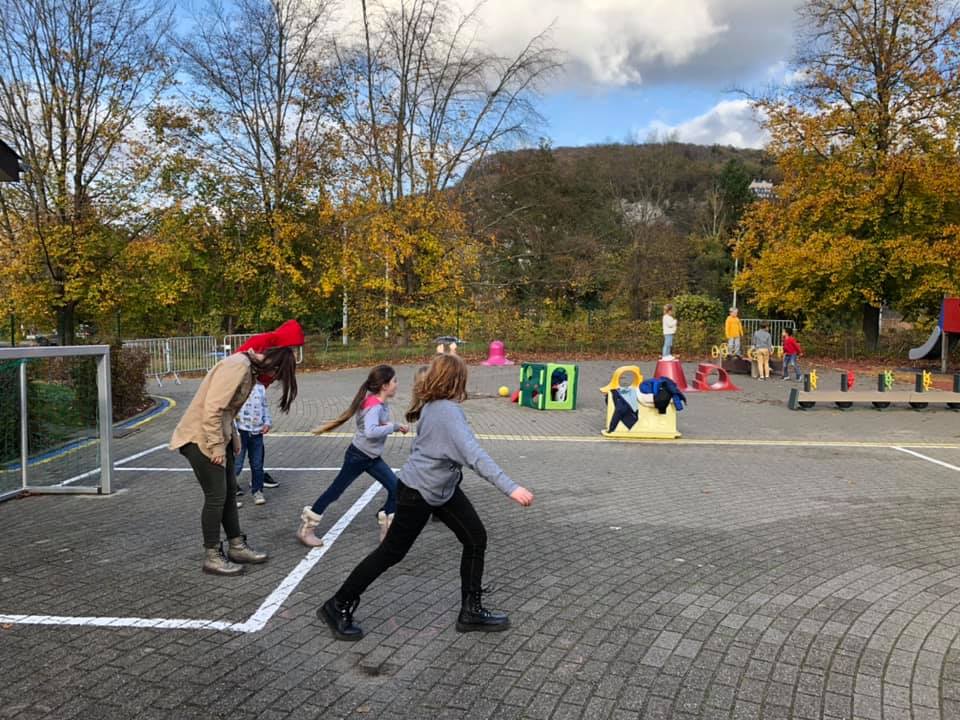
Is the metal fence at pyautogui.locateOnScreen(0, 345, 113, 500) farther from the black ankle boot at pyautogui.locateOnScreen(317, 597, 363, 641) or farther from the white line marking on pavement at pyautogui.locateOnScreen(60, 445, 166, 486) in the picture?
the black ankle boot at pyautogui.locateOnScreen(317, 597, 363, 641)

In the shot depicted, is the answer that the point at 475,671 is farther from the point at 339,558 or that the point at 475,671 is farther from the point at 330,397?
the point at 330,397

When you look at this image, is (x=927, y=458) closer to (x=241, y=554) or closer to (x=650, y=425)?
(x=650, y=425)

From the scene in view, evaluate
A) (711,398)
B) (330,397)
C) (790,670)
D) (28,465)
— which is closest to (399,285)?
(330,397)

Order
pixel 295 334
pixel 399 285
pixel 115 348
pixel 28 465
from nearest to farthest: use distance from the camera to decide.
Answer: pixel 295 334 → pixel 28 465 → pixel 115 348 → pixel 399 285

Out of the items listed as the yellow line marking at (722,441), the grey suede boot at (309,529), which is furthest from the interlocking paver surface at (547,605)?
the yellow line marking at (722,441)

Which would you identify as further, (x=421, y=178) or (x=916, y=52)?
(x=421, y=178)

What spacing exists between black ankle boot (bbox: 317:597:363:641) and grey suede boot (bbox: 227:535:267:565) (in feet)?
4.27

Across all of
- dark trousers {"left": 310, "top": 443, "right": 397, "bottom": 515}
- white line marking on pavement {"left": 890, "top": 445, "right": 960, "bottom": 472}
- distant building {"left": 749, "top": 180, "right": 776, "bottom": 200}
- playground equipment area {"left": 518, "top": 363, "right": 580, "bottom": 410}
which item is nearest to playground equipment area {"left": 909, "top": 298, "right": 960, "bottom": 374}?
white line marking on pavement {"left": 890, "top": 445, "right": 960, "bottom": 472}

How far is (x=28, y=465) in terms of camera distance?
749 cm

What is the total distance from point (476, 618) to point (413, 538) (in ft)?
1.98

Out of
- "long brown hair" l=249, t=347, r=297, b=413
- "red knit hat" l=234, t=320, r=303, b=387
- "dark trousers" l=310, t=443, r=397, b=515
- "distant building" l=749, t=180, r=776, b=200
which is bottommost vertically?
"dark trousers" l=310, t=443, r=397, b=515

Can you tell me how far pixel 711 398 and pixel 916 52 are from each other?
59.8 ft

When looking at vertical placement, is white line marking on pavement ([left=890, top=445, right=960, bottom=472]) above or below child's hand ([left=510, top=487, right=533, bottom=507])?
below

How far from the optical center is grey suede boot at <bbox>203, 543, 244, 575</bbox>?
15.7ft
